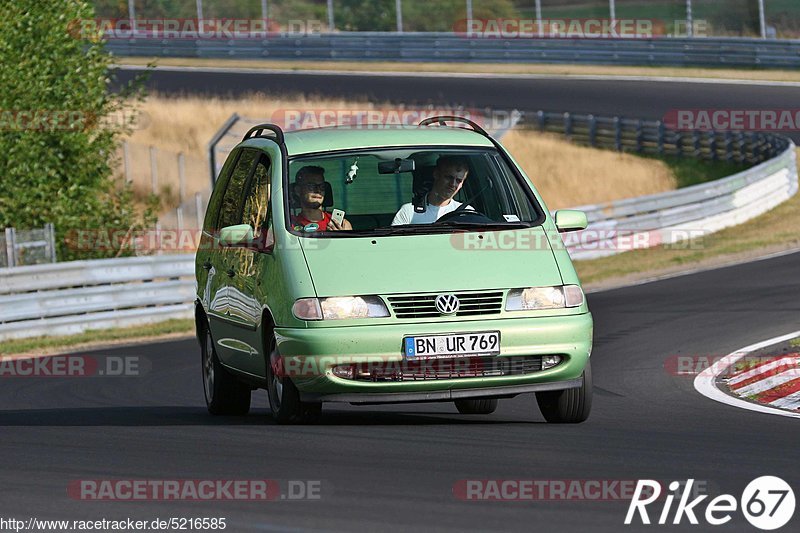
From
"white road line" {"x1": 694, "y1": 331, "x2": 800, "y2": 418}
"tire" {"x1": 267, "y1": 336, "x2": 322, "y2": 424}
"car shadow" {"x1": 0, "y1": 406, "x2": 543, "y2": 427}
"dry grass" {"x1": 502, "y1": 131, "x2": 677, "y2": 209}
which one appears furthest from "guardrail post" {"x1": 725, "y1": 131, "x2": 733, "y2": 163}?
"tire" {"x1": 267, "y1": 336, "x2": 322, "y2": 424}

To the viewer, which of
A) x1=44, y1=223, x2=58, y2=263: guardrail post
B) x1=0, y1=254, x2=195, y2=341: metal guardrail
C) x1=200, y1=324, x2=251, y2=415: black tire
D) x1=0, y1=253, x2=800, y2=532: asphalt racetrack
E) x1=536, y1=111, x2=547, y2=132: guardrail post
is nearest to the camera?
x1=0, y1=253, x2=800, y2=532: asphalt racetrack

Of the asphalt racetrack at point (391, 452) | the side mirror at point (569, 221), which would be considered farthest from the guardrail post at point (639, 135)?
the side mirror at point (569, 221)

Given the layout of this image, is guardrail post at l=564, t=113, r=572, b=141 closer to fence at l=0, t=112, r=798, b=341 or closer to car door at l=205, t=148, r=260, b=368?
fence at l=0, t=112, r=798, b=341

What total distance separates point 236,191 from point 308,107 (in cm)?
3167

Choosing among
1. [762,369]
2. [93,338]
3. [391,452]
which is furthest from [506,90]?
[391,452]

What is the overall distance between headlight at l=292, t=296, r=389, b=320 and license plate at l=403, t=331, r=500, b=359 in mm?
239

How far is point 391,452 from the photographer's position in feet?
27.5

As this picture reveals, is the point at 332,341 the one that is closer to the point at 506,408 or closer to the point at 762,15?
the point at 506,408

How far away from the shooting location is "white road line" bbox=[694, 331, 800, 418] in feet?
34.2

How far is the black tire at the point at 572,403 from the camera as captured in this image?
9.57 meters

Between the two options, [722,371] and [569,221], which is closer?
[569,221]

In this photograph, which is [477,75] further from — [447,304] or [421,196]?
[447,304]

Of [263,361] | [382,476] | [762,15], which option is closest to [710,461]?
[382,476]

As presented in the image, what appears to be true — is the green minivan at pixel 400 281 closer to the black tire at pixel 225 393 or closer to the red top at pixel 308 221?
the red top at pixel 308 221
